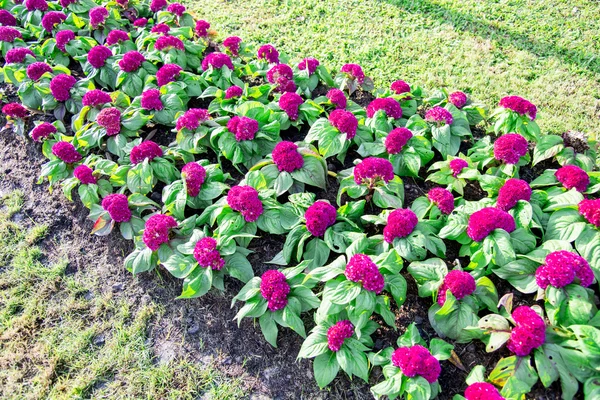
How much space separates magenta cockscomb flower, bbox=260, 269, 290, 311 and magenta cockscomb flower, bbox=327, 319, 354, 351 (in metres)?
0.38

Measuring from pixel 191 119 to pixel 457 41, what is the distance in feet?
11.9

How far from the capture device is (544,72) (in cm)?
555

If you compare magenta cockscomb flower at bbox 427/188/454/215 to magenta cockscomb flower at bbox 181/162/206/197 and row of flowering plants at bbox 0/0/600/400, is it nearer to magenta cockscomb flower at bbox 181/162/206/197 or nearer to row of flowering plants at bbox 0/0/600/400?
row of flowering plants at bbox 0/0/600/400

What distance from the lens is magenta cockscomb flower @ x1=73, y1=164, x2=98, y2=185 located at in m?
4.08

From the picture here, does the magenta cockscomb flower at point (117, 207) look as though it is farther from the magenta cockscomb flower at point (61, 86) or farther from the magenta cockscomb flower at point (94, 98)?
the magenta cockscomb flower at point (61, 86)

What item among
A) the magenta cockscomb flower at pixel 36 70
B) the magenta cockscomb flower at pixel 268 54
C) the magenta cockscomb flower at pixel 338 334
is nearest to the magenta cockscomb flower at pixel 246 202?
the magenta cockscomb flower at pixel 338 334

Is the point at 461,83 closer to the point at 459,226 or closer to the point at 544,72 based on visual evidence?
the point at 544,72

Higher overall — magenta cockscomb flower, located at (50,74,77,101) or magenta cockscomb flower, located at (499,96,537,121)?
magenta cockscomb flower, located at (499,96,537,121)

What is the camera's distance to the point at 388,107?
4.46 m

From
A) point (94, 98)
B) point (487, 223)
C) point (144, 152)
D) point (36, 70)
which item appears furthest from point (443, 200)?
point (36, 70)

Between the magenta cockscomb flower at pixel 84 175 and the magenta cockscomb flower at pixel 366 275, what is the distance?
2.39 meters

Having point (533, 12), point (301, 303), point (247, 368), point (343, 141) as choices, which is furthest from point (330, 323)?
point (533, 12)

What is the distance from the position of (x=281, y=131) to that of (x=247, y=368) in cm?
232

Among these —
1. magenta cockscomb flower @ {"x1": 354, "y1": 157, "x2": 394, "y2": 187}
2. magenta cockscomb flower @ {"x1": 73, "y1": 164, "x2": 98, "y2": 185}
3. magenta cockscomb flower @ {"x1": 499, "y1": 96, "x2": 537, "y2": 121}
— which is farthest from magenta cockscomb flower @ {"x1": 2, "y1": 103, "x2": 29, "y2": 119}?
magenta cockscomb flower @ {"x1": 499, "y1": 96, "x2": 537, "y2": 121}
